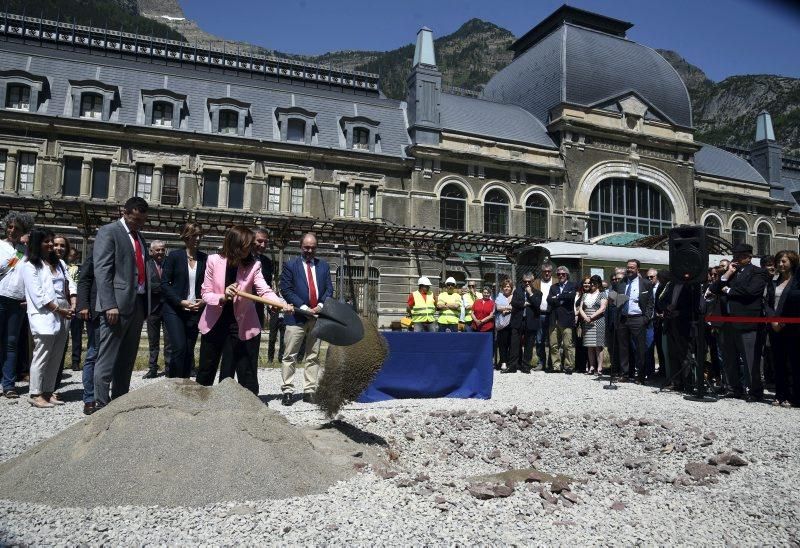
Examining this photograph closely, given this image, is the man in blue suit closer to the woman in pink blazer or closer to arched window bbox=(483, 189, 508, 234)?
the woman in pink blazer

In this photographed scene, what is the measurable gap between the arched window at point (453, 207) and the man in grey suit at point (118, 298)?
2365 centimetres

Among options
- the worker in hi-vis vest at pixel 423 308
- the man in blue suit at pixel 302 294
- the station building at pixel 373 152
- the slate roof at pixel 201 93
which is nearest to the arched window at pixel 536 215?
the station building at pixel 373 152

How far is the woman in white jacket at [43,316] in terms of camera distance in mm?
6867

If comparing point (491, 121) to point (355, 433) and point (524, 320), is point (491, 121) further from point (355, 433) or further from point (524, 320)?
point (355, 433)

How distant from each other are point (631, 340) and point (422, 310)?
4.64 m

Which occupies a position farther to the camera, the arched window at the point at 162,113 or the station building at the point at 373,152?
the arched window at the point at 162,113

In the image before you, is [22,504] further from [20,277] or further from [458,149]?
[458,149]

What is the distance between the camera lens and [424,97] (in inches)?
1181

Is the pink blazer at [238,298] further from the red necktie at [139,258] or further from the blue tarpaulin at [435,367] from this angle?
the blue tarpaulin at [435,367]

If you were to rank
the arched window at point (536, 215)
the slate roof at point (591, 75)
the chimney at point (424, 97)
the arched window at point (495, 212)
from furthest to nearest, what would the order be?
the slate roof at point (591, 75), the arched window at point (536, 215), the arched window at point (495, 212), the chimney at point (424, 97)

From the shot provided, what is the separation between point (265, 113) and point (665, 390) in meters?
24.1

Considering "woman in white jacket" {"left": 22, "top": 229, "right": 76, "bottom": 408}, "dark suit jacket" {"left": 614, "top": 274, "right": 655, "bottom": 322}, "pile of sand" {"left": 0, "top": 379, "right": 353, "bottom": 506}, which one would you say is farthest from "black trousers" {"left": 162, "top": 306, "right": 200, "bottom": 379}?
"dark suit jacket" {"left": 614, "top": 274, "right": 655, "bottom": 322}

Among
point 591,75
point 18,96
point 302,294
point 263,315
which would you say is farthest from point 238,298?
point 591,75

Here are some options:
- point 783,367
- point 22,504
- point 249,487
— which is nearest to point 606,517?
point 249,487
